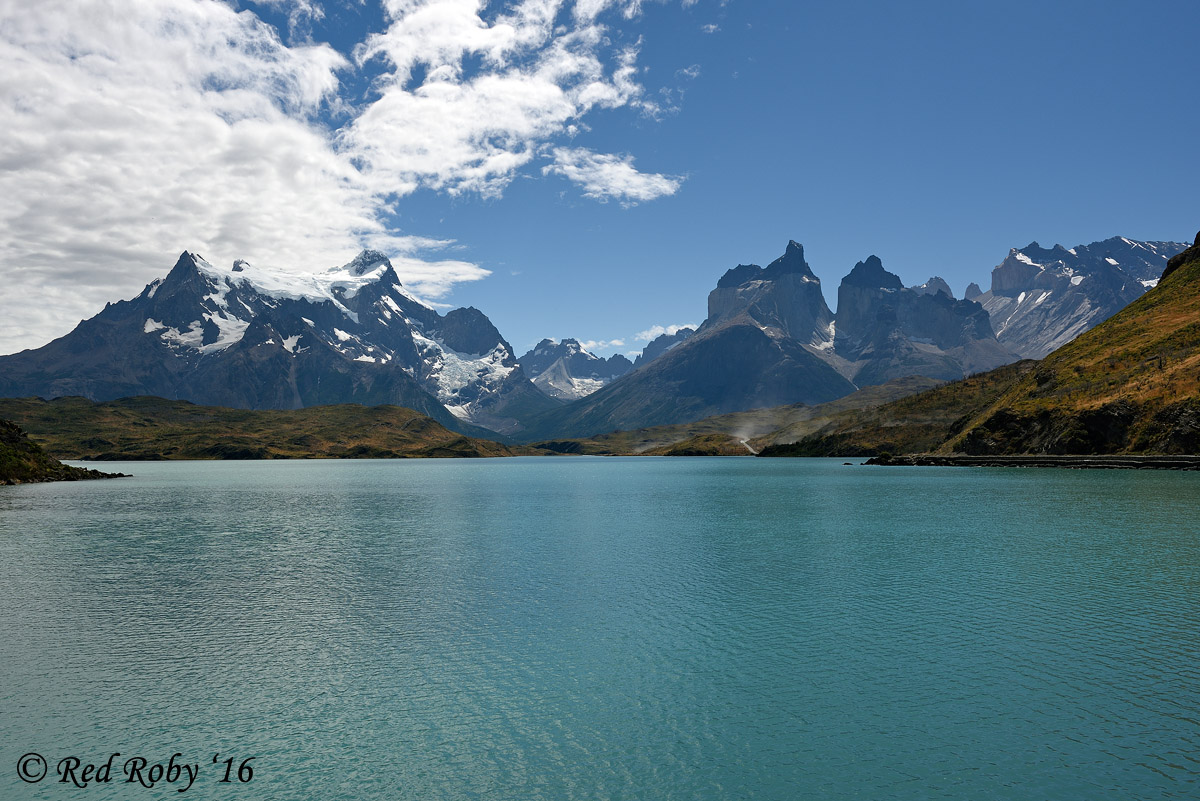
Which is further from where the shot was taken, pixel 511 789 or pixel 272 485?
pixel 272 485

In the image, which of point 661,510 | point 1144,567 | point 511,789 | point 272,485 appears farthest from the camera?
point 272,485

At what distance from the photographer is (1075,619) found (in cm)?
4297

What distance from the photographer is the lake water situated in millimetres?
24625

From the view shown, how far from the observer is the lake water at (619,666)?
24.6 meters

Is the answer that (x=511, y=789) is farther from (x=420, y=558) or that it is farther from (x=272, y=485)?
(x=272, y=485)

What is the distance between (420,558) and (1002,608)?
51272mm

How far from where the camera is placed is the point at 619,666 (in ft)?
119

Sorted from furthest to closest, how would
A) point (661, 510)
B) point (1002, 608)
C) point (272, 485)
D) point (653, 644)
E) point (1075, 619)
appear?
point (272, 485), point (661, 510), point (1002, 608), point (1075, 619), point (653, 644)

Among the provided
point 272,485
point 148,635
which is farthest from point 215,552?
point 272,485

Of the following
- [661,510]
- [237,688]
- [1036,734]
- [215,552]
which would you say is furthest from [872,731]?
[661,510]

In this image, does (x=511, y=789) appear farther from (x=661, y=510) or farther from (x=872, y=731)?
(x=661, y=510)

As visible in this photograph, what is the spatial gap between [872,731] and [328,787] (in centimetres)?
2065

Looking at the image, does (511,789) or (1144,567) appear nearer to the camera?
(511,789)

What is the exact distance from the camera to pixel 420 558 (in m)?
70.4
